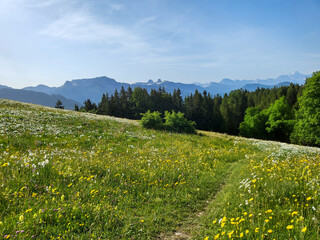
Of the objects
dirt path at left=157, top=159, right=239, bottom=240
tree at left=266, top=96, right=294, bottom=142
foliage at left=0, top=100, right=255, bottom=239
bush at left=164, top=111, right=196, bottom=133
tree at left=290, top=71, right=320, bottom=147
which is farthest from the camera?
tree at left=266, top=96, right=294, bottom=142

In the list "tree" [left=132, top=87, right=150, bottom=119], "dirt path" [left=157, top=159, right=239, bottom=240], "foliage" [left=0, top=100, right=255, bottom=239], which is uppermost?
"tree" [left=132, top=87, right=150, bottom=119]

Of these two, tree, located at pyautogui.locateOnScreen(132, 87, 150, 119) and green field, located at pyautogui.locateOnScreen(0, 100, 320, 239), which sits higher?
tree, located at pyautogui.locateOnScreen(132, 87, 150, 119)

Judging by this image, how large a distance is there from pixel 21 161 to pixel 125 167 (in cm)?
381

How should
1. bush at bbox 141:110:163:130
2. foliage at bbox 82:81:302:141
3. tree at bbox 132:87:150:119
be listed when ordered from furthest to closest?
tree at bbox 132:87:150:119, foliage at bbox 82:81:302:141, bush at bbox 141:110:163:130

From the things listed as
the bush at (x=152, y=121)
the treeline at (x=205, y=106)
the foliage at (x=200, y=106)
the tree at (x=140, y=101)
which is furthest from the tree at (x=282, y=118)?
the tree at (x=140, y=101)

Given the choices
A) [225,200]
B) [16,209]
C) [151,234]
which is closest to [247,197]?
[225,200]

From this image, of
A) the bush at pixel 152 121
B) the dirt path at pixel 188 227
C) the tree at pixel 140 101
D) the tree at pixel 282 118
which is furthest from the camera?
the tree at pixel 140 101

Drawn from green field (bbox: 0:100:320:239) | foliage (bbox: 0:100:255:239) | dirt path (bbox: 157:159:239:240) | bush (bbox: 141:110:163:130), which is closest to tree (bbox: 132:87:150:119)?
bush (bbox: 141:110:163:130)

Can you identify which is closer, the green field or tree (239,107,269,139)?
the green field

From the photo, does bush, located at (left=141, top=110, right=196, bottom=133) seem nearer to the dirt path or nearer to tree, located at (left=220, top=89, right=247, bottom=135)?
the dirt path

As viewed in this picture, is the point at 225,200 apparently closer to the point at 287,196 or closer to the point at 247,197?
the point at 247,197

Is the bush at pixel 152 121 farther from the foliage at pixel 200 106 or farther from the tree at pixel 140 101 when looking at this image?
the tree at pixel 140 101

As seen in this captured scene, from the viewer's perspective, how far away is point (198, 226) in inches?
190

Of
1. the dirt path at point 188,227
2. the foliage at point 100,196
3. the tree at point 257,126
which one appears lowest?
the tree at point 257,126
